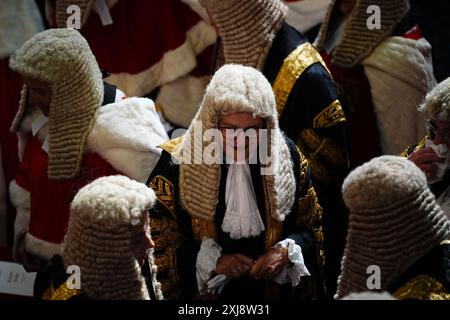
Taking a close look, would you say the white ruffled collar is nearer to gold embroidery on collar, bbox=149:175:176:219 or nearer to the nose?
gold embroidery on collar, bbox=149:175:176:219

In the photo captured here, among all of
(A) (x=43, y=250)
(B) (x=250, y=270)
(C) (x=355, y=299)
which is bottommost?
(A) (x=43, y=250)

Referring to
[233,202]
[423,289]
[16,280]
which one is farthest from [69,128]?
[423,289]

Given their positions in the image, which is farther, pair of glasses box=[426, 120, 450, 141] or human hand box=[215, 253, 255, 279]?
pair of glasses box=[426, 120, 450, 141]

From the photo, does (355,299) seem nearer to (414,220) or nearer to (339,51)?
(414,220)

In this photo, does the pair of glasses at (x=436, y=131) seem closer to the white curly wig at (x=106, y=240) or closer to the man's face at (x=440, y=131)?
the man's face at (x=440, y=131)

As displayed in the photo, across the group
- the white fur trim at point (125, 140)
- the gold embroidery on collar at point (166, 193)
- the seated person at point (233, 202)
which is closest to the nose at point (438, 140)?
the seated person at point (233, 202)

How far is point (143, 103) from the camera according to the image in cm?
552

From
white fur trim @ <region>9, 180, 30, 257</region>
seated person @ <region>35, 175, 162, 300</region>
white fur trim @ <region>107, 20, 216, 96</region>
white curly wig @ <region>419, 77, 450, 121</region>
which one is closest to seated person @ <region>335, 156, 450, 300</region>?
white curly wig @ <region>419, 77, 450, 121</region>

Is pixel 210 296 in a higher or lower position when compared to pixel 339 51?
lower

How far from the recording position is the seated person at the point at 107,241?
4.04 m

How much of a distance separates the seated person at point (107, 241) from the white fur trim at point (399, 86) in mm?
2253

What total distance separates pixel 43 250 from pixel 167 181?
1161mm

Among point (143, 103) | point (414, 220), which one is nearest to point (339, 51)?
point (143, 103)

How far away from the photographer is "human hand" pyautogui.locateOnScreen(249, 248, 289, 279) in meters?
4.60
